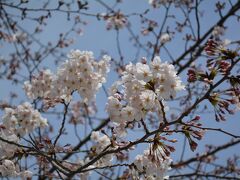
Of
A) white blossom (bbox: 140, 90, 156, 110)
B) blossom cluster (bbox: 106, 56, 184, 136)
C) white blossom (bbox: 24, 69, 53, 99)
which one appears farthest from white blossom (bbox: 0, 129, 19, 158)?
white blossom (bbox: 24, 69, 53, 99)

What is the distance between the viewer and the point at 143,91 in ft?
9.80

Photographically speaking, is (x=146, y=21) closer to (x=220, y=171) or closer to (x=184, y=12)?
(x=184, y=12)

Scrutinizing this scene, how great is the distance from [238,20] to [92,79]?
124 inches

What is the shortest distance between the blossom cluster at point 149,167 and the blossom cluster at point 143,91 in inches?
16.7

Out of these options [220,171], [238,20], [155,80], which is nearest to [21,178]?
[155,80]

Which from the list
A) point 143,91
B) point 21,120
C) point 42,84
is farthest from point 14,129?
point 143,91

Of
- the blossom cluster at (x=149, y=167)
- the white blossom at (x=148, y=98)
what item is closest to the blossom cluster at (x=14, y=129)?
the blossom cluster at (x=149, y=167)

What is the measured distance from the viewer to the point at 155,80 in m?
2.88

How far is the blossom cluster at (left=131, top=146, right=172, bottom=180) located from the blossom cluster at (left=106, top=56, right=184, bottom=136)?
0.42 metres

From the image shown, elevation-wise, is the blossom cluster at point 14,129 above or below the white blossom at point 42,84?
below

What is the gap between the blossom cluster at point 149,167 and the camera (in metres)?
3.36

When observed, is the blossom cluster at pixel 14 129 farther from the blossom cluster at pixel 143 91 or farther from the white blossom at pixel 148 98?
the white blossom at pixel 148 98

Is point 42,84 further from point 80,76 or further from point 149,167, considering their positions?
point 149,167

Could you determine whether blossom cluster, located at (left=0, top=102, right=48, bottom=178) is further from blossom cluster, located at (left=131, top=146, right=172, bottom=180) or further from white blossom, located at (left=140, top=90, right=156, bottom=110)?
white blossom, located at (left=140, top=90, right=156, bottom=110)
